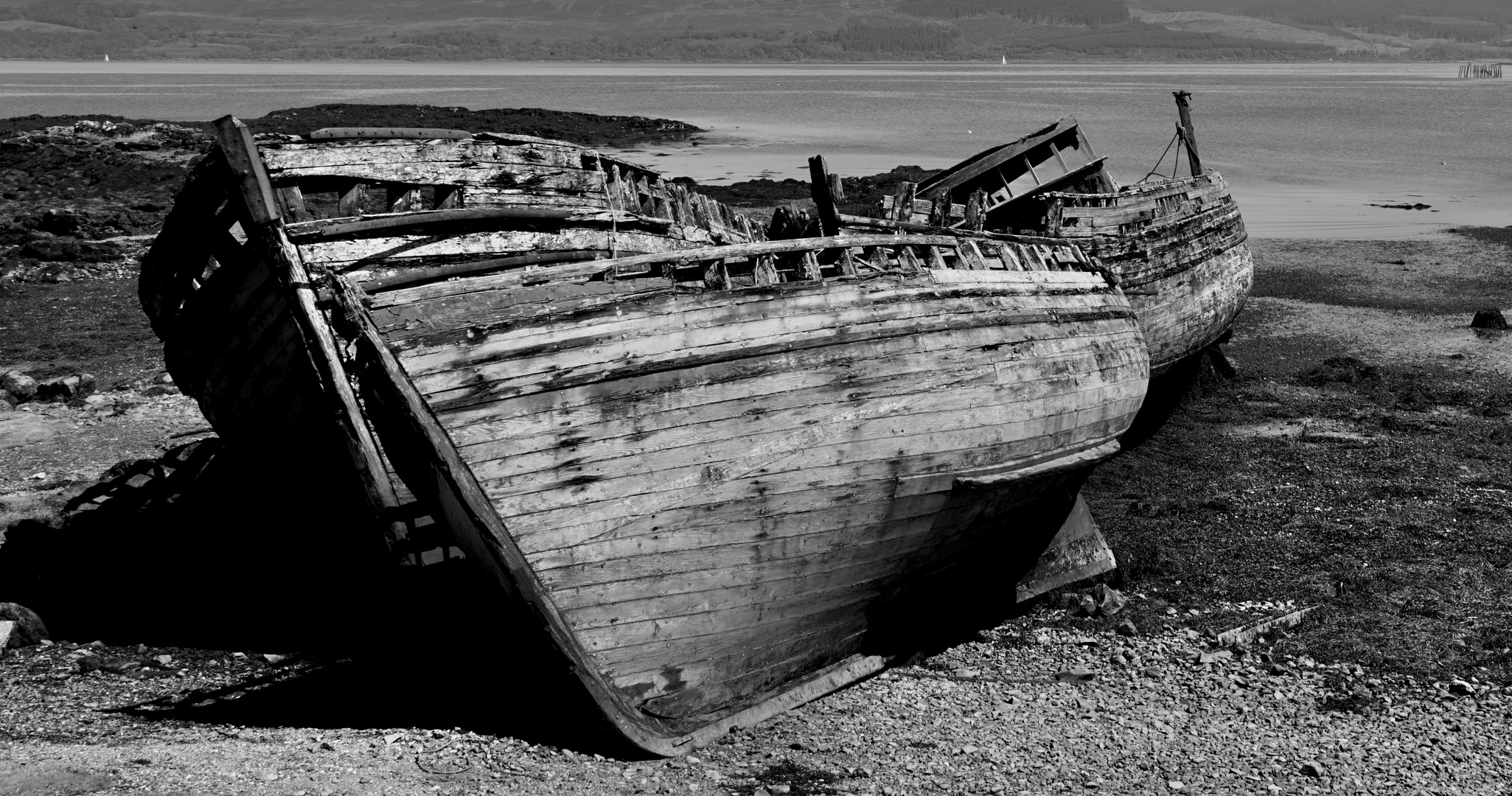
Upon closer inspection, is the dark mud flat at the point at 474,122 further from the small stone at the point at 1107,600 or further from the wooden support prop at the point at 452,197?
the small stone at the point at 1107,600

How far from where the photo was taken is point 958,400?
827 cm

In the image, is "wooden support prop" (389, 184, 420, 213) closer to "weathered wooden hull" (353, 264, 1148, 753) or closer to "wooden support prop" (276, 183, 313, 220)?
"wooden support prop" (276, 183, 313, 220)

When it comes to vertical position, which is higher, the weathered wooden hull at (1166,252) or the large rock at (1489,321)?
the weathered wooden hull at (1166,252)

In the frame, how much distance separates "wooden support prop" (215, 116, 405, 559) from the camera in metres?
7.18

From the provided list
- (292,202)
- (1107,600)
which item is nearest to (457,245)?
(292,202)

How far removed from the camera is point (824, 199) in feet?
32.8

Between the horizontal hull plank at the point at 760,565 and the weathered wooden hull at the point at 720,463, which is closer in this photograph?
the weathered wooden hull at the point at 720,463

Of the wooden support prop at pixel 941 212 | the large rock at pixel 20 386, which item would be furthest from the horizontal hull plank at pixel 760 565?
the large rock at pixel 20 386

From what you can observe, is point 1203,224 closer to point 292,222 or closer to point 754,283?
point 754,283

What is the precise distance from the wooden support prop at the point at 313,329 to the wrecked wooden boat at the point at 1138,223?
6.36 m

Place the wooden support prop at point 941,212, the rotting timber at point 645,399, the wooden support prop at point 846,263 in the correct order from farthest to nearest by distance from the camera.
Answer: the wooden support prop at point 941,212 < the wooden support prop at point 846,263 < the rotting timber at point 645,399

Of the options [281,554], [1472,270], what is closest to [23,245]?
[281,554]

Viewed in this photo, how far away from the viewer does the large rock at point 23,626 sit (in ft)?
27.6

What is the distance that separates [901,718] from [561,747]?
1967mm
